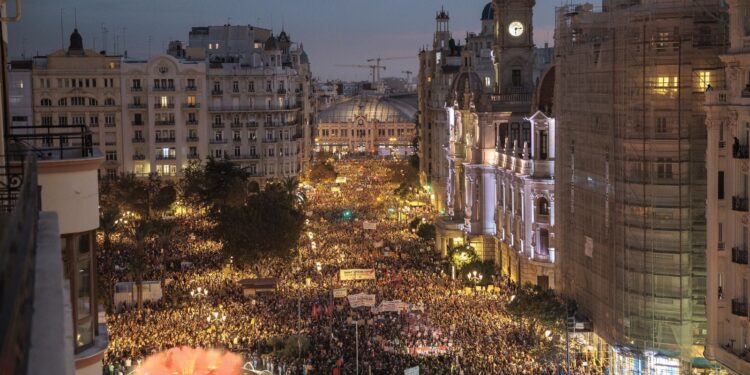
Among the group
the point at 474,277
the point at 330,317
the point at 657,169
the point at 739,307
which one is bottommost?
the point at 474,277

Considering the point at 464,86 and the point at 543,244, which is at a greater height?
the point at 464,86

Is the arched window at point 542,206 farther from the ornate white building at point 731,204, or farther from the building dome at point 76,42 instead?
the building dome at point 76,42

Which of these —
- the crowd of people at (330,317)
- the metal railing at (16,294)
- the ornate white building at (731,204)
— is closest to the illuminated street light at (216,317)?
the crowd of people at (330,317)

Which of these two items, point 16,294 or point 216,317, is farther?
point 216,317

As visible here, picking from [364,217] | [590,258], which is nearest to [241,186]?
[364,217]

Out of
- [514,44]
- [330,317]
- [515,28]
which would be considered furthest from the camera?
[514,44]

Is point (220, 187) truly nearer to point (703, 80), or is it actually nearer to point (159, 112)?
point (159, 112)

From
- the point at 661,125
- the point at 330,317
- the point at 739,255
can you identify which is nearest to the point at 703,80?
the point at 661,125
